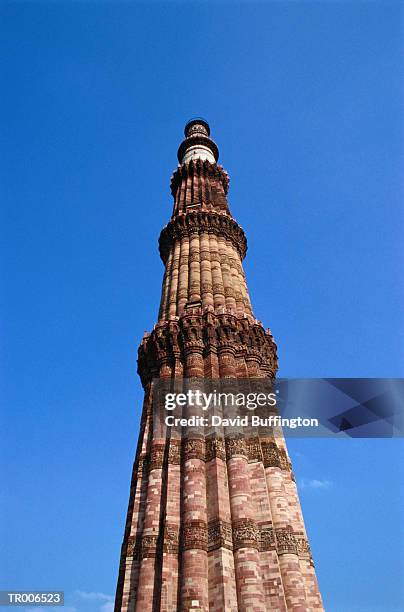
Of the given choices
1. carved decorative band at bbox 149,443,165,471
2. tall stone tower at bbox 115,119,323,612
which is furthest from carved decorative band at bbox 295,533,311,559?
carved decorative band at bbox 149,443,165,471

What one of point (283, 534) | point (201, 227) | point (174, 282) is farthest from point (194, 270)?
point (283, 534)

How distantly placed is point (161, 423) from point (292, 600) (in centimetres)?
653

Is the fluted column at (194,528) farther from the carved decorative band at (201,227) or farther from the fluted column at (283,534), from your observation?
the carved decorative band at (201,227)

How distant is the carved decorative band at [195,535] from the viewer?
513 inches

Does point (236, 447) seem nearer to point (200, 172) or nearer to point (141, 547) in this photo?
point (141, 547)

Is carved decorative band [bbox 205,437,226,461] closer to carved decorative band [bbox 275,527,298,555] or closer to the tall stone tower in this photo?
the tall stone tower

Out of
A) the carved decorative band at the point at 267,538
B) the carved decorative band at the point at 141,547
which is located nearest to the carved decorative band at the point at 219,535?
the carved decorative band at the point at 267,538

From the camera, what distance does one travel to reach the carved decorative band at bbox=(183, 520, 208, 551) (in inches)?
513

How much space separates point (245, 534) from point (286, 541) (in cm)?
128

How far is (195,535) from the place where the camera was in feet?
43.3

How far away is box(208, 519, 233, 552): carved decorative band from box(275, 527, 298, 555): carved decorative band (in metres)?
1.41

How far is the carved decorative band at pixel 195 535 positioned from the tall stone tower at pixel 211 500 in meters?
0.03

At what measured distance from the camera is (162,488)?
1483cm

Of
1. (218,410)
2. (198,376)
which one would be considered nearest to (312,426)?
(218,410)
